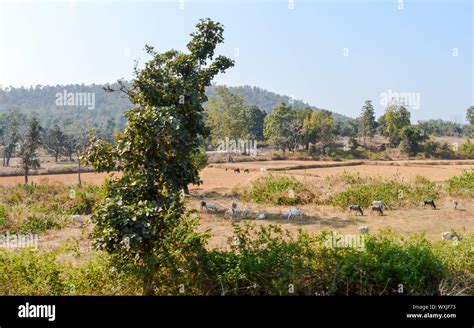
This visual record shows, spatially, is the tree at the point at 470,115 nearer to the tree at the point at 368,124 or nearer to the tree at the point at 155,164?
the tree at the point at 368,124

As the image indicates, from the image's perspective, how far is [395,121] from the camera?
8206cm

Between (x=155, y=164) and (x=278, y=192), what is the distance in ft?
50.6

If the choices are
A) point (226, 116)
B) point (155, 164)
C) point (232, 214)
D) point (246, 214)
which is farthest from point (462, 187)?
point (226, 116)

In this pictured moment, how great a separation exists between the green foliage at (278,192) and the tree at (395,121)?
59.9m

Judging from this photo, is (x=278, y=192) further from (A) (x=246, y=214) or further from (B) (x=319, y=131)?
(B) (x=319, y=131)

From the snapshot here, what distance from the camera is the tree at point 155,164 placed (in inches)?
340

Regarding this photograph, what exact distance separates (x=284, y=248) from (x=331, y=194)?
15.1 meters

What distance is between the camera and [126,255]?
900 centimetres

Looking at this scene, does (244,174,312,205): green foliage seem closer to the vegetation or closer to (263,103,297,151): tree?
the vegetation

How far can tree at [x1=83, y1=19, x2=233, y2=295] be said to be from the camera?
8.62 metres

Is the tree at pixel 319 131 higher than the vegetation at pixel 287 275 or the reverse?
higher

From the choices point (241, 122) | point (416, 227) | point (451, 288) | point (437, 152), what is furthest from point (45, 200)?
point (437, 152)

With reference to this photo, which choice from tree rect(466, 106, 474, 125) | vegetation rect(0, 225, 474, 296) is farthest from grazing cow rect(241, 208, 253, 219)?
tree rect(466, 106, 474, 125)

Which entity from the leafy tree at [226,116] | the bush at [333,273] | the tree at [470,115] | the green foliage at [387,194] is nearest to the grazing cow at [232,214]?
the green foliage at [387,194]
